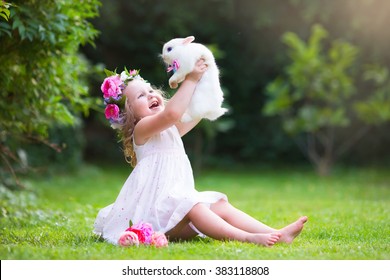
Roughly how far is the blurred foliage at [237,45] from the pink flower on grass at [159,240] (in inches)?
443

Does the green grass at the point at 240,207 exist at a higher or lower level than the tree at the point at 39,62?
lower

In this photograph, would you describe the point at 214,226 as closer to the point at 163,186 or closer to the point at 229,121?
the point at 163,186

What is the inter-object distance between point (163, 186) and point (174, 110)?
0.56 metres

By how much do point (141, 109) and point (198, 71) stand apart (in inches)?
20.9

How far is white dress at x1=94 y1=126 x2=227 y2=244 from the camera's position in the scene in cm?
413

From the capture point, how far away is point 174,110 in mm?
3965

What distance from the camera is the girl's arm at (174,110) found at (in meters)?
3.98

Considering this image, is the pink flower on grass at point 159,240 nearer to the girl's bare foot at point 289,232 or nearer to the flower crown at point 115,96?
the girl's bare foot at point 289,232

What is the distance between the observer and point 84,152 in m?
17.3

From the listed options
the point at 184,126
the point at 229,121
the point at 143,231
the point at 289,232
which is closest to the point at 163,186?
the point at 143,231

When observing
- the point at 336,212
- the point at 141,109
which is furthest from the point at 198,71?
the point at 336,212

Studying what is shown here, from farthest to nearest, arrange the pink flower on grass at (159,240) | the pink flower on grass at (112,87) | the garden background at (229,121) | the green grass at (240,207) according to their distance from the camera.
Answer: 1. the garden background at (229,121)
2. the pink flower on grass at (112,87)
3. the pink flower on grass at (159,240)
4. the green grass at (240,207)

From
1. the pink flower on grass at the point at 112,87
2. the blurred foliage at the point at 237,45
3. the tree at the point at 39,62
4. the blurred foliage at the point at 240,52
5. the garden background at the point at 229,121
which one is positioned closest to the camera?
the pink flower on grass at the point at 112,87

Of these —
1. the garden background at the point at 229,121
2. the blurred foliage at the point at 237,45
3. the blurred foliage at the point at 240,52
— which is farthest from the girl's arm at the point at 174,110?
the blurred foliage at the point at 237,45
